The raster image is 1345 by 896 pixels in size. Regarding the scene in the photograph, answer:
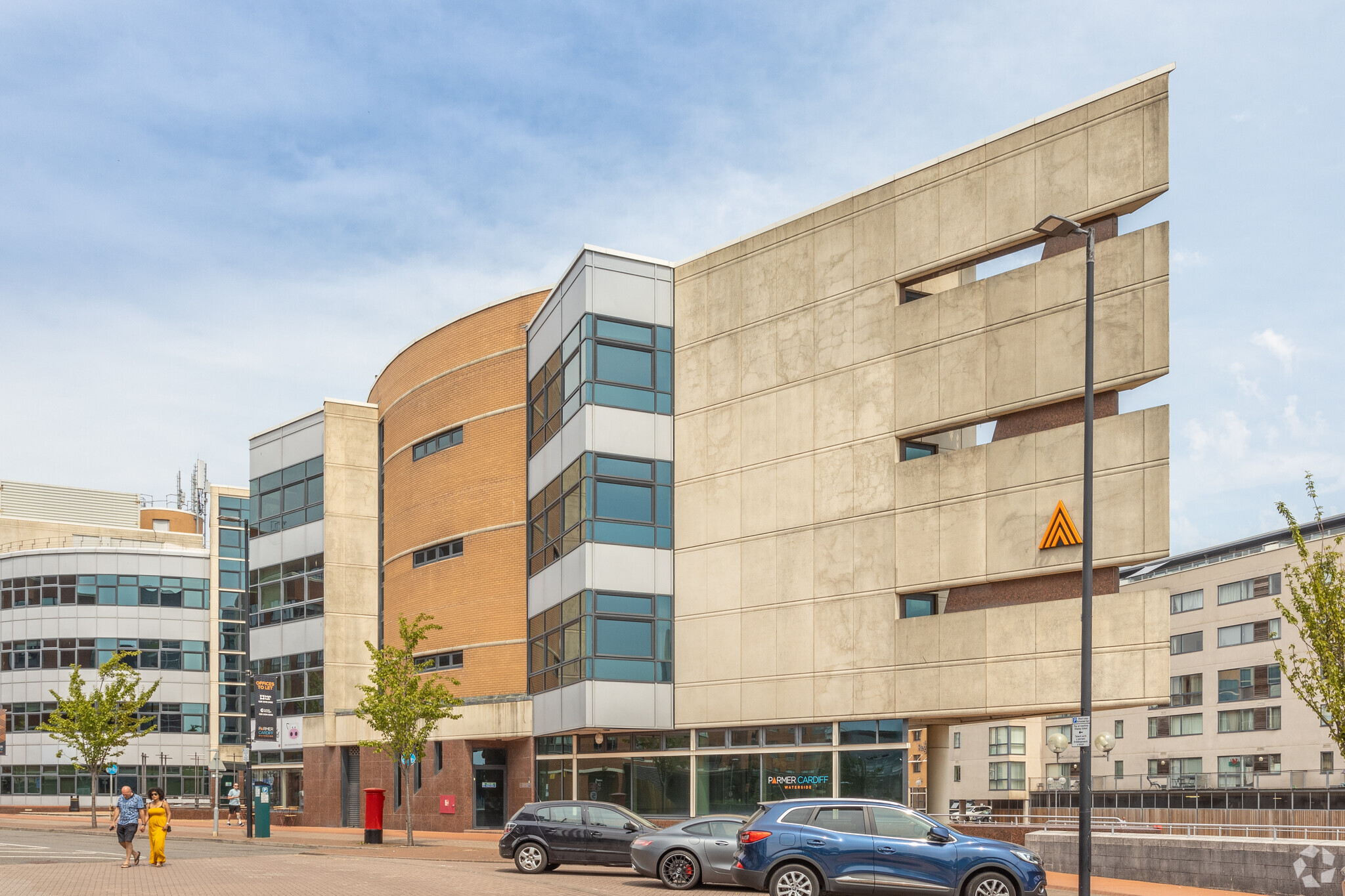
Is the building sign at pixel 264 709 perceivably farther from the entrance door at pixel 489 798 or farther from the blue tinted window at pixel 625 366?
the blue tinted window at pixel 625 366

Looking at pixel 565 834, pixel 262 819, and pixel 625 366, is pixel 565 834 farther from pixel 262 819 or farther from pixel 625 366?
pixel 262 819

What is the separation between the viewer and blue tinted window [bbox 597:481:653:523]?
37562mm

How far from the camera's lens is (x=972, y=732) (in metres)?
106

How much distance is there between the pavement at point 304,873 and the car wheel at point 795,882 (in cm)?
343

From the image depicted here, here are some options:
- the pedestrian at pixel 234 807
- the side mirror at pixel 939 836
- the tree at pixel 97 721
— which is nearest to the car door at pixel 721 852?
the side mirror at pixel 939 836

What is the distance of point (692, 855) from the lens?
2323cm

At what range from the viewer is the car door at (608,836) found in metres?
26.6

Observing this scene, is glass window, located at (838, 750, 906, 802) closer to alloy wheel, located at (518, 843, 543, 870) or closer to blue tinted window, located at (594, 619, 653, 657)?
blue tinted window, located at (594, 619, 653, 657)

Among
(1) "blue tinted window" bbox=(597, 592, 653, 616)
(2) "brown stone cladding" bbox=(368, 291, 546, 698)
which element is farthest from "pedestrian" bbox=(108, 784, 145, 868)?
(2) "brown stone cladding" bbox=(368, 291, 546, 698)

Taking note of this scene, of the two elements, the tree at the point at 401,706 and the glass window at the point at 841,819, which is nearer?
the glass window at the point at 841,819

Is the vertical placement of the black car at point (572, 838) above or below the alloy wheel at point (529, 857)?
above

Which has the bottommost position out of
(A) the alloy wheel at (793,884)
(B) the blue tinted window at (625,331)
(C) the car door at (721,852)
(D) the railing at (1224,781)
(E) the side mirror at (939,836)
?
(D) the railing at (1224,781)

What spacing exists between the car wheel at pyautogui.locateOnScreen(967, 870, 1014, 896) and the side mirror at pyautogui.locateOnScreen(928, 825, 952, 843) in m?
0.66

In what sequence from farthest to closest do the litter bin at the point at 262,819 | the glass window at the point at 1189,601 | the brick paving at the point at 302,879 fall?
the glass window at the point at 1189,601
the litter bin at the point at 262,819
the brick paving at the point at 302,879
